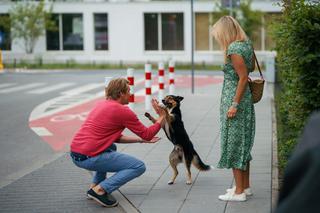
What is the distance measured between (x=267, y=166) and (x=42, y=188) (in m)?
2.84

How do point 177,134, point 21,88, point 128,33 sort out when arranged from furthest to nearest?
point 128,33, point 21,88, point 177,134

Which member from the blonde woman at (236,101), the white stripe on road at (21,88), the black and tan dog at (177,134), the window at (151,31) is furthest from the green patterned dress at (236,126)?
the window at (151,31)

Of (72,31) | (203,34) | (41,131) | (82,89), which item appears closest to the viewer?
(41,131)

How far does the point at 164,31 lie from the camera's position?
156 feet

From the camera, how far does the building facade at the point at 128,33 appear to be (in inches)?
1842

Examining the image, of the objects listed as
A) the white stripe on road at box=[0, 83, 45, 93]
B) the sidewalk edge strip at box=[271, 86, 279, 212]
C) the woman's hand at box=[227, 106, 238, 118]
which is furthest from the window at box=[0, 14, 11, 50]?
the woman's hand at box=[227, 106, 238, 118]

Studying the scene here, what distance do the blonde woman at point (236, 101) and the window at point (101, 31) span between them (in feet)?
136

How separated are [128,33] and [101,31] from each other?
6.62ft

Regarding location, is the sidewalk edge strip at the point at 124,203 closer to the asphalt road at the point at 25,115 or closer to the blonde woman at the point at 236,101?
the blonde woman at the point at 236,101

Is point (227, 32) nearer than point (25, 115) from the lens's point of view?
Yes

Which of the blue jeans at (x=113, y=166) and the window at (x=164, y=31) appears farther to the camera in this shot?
the window at (x=164, y=31)

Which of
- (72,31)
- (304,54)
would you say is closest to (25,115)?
(304,54)

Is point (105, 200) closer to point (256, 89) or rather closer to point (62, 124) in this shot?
point (256, 89)

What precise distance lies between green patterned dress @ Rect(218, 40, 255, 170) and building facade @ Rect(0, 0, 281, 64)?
39.7 m
